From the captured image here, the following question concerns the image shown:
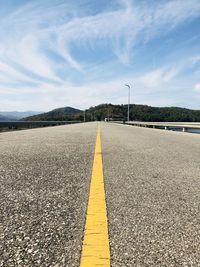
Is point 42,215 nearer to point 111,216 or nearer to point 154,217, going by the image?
point 111,216

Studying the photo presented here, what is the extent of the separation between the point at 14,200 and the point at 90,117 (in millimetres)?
188922

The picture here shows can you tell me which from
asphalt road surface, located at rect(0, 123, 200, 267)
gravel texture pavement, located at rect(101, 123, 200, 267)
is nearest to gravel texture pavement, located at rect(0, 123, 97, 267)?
asphalt road surface, located at rect(0, 123, 200, 267)

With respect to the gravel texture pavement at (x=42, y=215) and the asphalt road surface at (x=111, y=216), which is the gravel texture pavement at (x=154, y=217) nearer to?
the asphalt road surface at (x=111, y=216)

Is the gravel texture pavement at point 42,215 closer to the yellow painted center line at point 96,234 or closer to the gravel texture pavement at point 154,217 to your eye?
the yellow painted center line at point 96,234

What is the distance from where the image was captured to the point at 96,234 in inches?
98.3

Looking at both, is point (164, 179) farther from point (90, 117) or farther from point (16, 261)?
point (90, 117)

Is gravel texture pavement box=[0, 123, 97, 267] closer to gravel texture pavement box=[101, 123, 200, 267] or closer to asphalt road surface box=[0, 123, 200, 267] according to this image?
asphalt road surface box=[0, 123, 200, 267]

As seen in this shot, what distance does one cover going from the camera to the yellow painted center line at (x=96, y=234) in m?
2.05

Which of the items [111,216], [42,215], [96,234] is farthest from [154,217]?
[42,215]

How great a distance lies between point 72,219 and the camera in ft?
9.36

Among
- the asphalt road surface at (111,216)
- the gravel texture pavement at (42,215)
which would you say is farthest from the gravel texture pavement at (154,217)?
the gravel texture pavement at (42,215)

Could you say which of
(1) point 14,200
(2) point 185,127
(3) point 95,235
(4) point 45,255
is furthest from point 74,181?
(2) point 185,127

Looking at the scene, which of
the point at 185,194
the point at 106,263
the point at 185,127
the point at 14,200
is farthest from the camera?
the point at 185,127

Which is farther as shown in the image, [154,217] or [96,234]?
[154,217]
